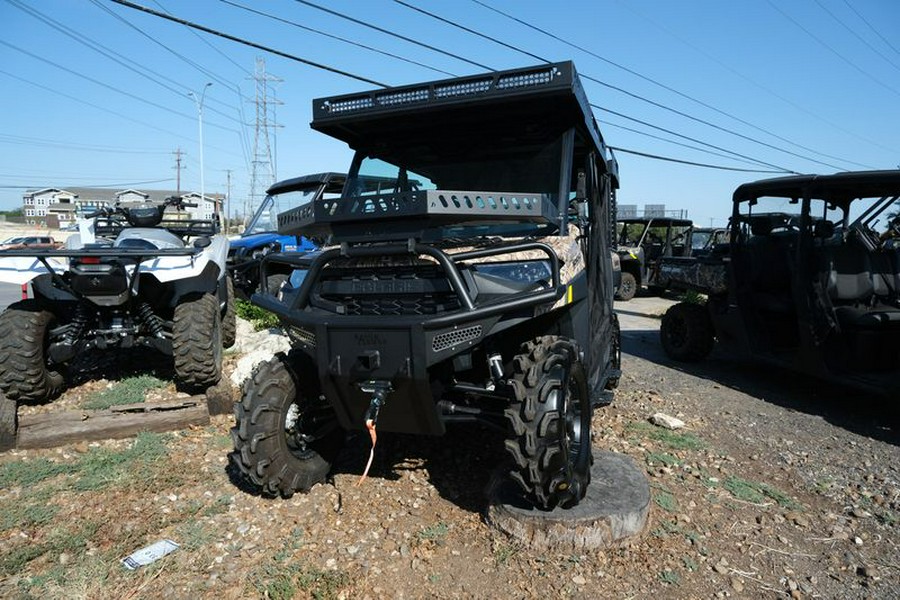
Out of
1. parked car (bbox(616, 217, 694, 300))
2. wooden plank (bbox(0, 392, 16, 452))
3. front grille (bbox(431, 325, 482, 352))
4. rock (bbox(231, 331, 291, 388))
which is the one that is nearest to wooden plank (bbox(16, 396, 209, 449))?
wooden plank (bbox(0, 392, 16, 452))

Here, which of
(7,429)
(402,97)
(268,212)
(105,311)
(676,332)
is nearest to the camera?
(402,97)

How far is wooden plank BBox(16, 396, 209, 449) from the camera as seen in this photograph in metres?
4.43

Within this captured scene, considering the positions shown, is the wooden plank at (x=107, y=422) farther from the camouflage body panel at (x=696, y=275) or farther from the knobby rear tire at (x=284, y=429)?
the camouflage body panel at (x=696, y=275)

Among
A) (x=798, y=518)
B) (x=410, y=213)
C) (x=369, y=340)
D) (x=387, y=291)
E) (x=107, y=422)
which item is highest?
(x=410, y=213)

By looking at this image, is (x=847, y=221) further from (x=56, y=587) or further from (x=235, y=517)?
(x=56, y=587)

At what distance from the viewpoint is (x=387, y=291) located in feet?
10.1

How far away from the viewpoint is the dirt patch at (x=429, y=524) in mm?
2781

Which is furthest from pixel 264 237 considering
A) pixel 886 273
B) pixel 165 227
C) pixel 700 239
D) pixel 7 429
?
pixel 700 239

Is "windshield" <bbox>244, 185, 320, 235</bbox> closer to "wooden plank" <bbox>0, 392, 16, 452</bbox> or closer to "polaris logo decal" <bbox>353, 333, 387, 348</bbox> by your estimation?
"wooden plank" <bbox>0, 392, 16, 452</bbox>

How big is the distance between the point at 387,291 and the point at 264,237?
803 centimetres

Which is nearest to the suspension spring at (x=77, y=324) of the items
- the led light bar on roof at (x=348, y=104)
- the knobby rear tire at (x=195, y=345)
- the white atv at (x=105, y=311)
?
the white atv at (x=105, y=311)

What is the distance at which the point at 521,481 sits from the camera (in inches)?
113

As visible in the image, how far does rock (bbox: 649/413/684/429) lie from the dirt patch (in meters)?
0.13

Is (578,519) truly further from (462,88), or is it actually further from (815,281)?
(815,281)
